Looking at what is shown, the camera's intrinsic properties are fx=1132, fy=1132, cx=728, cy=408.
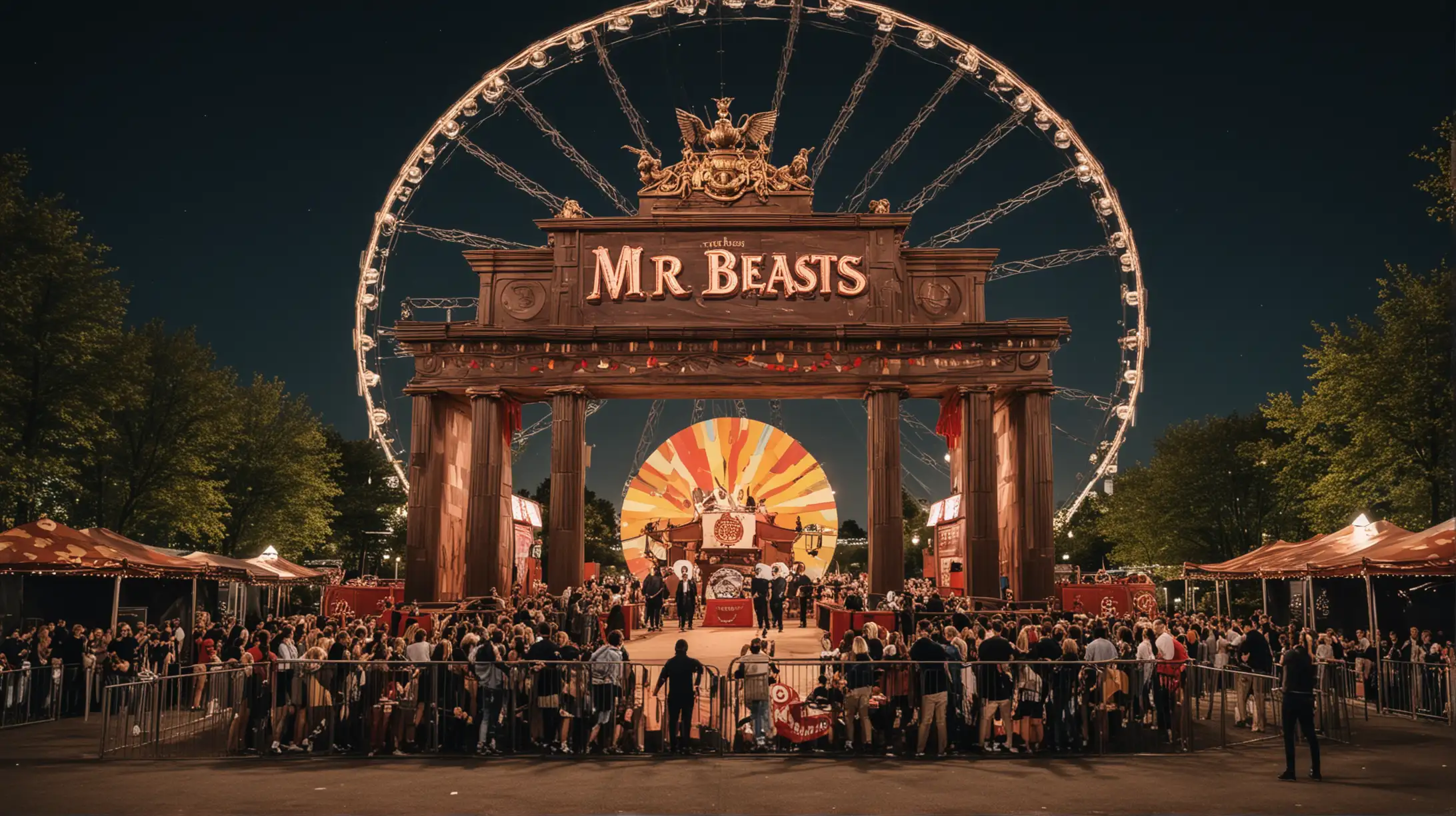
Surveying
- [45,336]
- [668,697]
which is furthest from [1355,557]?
[45,336]

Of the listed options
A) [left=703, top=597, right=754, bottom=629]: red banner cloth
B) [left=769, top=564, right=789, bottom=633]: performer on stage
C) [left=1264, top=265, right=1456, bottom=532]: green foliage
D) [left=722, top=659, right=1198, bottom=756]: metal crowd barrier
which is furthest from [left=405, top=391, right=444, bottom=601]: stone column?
[left=1264, top=265, right=1456, bottom=532]: green foliage

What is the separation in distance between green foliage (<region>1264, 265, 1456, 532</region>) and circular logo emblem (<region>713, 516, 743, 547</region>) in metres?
21.0

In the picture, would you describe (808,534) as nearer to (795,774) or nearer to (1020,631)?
(1020,631)

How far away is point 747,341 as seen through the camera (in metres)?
36.8

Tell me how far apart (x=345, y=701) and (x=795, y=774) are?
281 inches

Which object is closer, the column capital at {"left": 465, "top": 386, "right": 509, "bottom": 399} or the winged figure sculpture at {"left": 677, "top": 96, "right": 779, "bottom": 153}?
the column capital at {"left": 465, "top": 386, "right": 509, "bottom": 399}

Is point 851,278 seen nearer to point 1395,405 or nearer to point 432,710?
point 1395,405

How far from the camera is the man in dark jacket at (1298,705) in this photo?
1437cm

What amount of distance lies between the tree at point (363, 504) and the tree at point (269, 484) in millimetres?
15437

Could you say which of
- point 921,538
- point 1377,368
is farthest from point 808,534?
point 921,538

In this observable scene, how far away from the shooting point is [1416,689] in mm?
21234

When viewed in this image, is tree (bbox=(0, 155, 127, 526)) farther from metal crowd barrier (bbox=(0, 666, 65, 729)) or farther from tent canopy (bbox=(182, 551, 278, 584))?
metal crowd barrier (bbox=(0, 666, 65, 729))

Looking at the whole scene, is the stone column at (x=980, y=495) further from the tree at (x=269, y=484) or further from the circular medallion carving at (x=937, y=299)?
the tree at (x=269, y=484)

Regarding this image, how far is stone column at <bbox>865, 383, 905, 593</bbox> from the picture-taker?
34.9m
